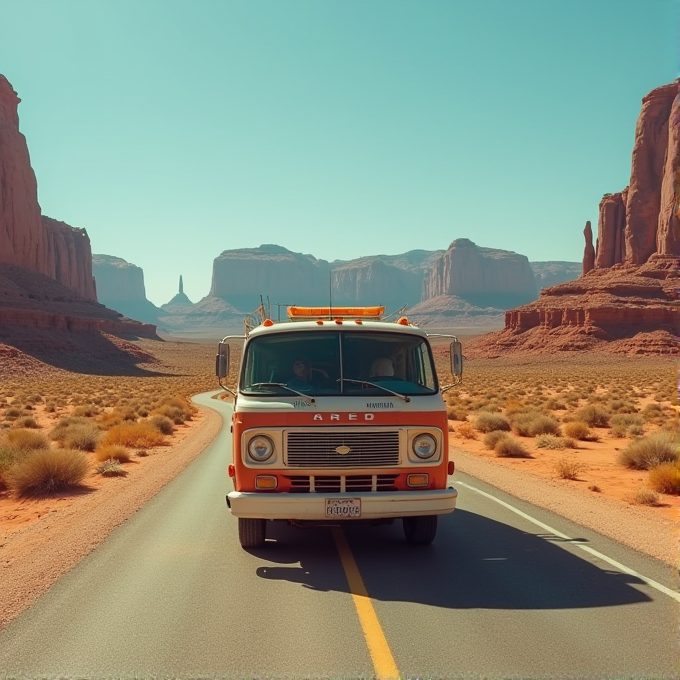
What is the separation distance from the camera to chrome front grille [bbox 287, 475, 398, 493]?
6895 mm

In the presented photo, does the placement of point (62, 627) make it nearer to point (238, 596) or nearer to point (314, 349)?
point (238, 596)

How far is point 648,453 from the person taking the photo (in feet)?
47.1

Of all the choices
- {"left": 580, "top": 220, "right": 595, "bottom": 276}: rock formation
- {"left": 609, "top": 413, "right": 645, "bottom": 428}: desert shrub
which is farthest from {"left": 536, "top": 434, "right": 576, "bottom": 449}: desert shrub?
{"left": 580, "top": 220, "right": 595, "bottom": 276}: rock formation

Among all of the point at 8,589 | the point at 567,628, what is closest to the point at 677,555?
the point at 567,628

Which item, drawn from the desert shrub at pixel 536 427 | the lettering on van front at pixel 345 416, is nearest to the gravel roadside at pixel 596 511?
the lettering on van front at pixel 345 416

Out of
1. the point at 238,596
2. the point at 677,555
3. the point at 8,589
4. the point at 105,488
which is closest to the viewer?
the point at 238,596

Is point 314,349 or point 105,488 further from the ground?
point 314,349

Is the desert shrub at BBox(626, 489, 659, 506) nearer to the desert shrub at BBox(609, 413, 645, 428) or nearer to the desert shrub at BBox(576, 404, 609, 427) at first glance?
the desert shrub at BBox(609, 413, 645, 428)

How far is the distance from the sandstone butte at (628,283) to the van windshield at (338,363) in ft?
229

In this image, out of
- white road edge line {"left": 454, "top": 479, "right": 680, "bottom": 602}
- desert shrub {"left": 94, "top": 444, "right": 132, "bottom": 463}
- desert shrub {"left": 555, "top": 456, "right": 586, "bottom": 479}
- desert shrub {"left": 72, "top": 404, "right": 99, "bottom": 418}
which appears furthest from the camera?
desert shrub {"left": 72, "top": 404, "right": 99, "bottom": 418}

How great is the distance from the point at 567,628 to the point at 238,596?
2.81 metres

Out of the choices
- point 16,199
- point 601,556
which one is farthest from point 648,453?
point 16,199

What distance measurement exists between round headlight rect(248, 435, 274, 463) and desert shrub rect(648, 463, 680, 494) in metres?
7.86

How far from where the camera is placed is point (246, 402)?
7.26 meters
